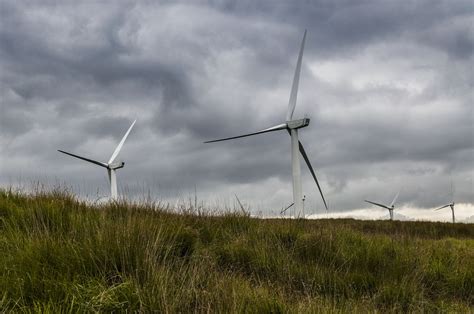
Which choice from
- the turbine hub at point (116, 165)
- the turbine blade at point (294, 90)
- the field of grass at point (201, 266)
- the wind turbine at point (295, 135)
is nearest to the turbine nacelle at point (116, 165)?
the turbine hub at point (116, 165)

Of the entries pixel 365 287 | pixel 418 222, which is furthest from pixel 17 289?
pixel 418 222

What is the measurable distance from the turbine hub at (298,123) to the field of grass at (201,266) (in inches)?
665

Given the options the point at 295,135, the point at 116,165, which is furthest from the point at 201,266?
the point at 116,165

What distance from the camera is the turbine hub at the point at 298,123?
1097 inches

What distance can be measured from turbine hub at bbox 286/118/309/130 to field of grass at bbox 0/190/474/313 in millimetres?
16898

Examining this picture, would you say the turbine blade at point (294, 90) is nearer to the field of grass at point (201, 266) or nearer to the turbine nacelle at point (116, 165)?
the turbine nacelle at point (116, 165)

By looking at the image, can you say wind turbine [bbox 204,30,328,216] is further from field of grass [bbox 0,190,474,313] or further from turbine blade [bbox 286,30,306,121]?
field of grass [bbox 0,190,474,313]

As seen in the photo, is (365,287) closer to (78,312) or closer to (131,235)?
(131,235)

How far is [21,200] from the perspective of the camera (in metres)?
9.38

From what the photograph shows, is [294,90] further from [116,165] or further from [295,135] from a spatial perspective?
[116,165]

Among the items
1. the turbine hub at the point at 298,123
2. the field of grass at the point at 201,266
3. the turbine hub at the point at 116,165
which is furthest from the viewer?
the turbine hub at the point at 116,165

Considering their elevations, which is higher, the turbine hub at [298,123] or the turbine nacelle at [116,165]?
the turbine hub at [298,123]

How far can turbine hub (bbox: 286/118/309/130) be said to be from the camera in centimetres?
2787

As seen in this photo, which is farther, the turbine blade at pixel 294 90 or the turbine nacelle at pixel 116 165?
the turbine nacelle at pixel 116 165
